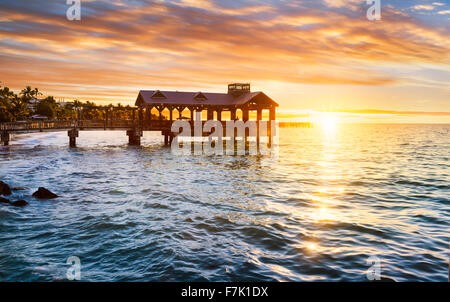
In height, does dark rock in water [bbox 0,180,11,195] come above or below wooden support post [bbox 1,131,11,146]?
below

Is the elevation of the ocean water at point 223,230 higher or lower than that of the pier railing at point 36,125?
lower

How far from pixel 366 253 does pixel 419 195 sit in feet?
38.1

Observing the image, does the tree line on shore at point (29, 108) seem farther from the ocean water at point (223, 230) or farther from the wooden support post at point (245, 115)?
the ocean water at point (223, 230)

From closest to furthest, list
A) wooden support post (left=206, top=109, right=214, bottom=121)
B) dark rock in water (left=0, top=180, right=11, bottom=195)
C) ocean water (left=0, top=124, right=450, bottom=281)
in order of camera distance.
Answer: ocean water (left=0, top=124, right=450, bottom=281)
dark rock in water (left=0, top=180, right=11, bottom=195)
wooden support post (left=206, top=109, right=214, bottom=121)

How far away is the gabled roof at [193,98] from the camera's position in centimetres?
4469

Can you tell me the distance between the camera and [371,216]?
13703 millimetres

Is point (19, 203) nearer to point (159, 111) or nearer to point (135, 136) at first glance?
point (159, 111)

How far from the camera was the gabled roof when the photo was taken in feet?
147

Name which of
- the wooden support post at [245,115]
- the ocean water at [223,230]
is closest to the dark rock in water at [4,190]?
the ocean water at [223,230]

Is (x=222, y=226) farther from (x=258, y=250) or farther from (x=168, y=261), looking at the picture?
(x=168, y=261)

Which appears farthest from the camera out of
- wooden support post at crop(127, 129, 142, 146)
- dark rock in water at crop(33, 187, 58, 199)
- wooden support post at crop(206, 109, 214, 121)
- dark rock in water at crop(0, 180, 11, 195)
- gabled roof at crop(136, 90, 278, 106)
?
wooden support post at crop(206, 109, 214, 121)

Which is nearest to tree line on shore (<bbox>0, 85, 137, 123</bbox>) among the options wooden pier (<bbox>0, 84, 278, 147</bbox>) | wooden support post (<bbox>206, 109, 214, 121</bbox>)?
wooden pier (<bbox>0, 84, 278, 147</bbox>)

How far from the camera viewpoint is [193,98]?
154 feet

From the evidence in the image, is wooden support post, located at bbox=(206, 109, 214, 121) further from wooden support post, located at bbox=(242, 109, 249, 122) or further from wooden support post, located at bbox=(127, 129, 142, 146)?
wooden support post, located at bbox=(127, 129, 142, 146)
